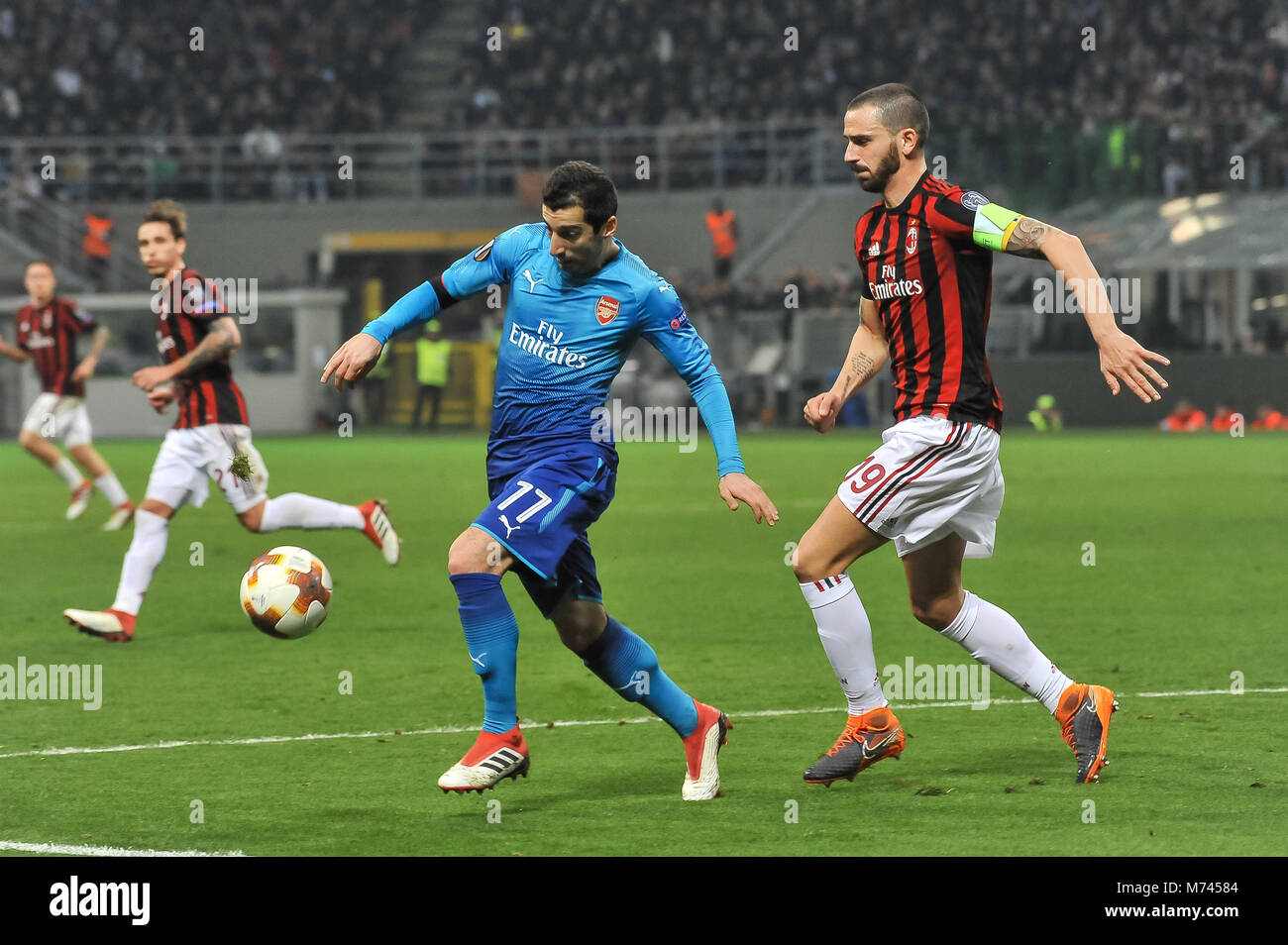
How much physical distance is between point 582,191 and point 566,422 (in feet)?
2.42

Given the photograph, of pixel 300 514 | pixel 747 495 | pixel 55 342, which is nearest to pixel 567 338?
pixel 747 495

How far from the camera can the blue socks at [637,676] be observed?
5.58 metres

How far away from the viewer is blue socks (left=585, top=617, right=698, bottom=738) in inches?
220

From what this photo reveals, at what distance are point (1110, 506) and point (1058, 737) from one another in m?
9.43

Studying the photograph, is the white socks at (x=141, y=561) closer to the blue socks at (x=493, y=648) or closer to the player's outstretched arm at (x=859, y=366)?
the blue socks at (x=493, y=648)

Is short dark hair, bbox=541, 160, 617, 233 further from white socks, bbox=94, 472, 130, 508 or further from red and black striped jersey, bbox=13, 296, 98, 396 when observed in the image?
red and black striped jersey, bbox=13, 296, 98, 396

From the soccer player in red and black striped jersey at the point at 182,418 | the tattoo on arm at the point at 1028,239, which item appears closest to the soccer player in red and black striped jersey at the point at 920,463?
the tattoo on arm at the point at 1028,239

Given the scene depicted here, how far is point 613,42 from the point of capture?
37.5m

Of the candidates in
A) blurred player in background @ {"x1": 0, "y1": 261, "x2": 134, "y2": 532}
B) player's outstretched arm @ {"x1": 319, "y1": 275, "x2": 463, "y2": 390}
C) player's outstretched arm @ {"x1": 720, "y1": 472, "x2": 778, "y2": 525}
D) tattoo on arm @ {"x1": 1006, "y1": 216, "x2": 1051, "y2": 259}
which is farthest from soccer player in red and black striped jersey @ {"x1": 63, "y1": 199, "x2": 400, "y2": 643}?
blurred player in background @ {"x1": 0, "y1": 261, "x2": 134, "y2": 532}

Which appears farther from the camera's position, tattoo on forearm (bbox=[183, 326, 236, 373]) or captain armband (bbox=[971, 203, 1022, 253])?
tattoo on forearm (bbox=[183, 326, 236, 373])

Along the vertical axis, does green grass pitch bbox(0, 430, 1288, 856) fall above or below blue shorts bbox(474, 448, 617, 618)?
below

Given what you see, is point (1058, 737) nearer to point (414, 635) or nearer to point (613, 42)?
point (414, 635)

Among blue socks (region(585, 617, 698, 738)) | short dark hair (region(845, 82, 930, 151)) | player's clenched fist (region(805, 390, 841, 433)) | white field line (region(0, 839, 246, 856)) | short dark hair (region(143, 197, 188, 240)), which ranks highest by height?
short dark hair (region(143, 197, 188, 240))

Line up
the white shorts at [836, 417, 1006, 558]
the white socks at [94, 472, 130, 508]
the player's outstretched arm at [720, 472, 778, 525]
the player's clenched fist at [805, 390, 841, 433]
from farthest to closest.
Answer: the white socks at [94, 472, 130, 508], the player's clenched fist at [805, 390, 841, 433], the white shorts at [836, 417, 1006, 558], the player's outstretched arm at [720, 472, 778, 525]
